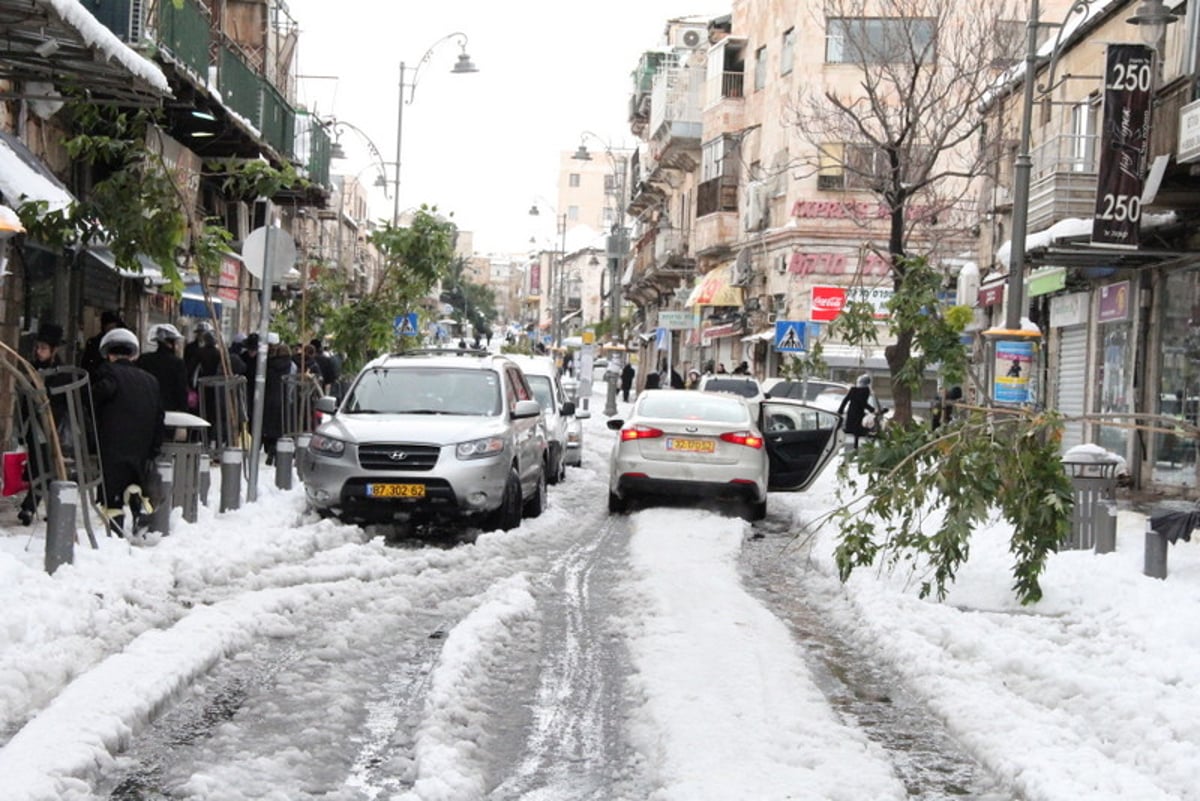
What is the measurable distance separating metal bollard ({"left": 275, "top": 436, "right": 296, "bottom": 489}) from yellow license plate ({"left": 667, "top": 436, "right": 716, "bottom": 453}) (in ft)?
13.7

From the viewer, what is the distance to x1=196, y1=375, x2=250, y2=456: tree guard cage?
16516 millimetres

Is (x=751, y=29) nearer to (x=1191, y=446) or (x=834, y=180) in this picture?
(x=834, y=180)

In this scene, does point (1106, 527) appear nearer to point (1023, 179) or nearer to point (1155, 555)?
point (1155, 555)

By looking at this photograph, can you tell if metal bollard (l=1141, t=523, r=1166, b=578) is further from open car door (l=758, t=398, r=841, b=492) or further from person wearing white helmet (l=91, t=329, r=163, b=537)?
person wearing white helmet (l=91, t=329, r=163, b=537)

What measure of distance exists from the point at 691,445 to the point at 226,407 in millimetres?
5170

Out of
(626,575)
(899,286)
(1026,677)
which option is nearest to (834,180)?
(899,286)

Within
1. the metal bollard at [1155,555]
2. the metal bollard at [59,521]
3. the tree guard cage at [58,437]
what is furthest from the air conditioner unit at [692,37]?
the metal bollard at [59,521]

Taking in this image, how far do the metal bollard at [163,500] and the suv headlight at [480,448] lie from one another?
2.98 metres

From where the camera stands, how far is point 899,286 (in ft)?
75.0

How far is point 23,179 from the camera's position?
16.2 m

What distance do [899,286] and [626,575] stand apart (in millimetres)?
11378

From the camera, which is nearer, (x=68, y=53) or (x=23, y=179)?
(x=68, y=53)

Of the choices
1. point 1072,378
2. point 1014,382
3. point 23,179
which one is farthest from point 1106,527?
point 1072,378

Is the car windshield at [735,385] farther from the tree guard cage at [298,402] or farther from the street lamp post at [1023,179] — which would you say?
the tree guard cage at [298,402]
